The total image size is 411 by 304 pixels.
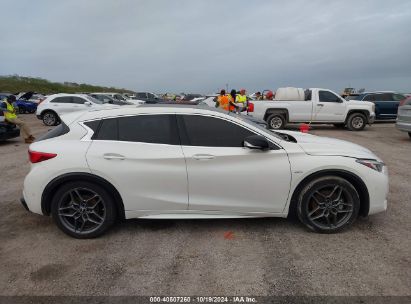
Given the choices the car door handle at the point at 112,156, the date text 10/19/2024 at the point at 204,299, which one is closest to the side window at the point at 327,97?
the car door handle at the point at 112,156

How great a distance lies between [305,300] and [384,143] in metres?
9.73

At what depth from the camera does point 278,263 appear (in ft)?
10.7

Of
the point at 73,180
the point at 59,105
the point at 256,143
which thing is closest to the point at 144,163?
the point at 73,180

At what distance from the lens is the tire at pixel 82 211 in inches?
148

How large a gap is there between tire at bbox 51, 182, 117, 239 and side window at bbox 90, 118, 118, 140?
0.60m

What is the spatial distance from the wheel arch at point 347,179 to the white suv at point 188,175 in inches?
0.5

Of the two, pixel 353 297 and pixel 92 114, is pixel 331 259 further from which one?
pixel 92 114

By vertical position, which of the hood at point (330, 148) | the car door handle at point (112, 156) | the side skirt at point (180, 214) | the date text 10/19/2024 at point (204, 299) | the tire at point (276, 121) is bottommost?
the date text 10/19/2024 at point (204, 299)

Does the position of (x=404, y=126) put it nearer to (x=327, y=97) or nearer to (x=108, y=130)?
(x=327, y=97)

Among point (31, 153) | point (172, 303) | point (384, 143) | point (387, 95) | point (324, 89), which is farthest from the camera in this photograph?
point (387, 95)

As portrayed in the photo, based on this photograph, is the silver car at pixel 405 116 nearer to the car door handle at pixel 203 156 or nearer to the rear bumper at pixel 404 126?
the rear bumper at pixel 404 126

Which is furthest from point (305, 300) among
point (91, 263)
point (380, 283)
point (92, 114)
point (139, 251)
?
point (92, 114)

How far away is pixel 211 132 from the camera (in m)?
3.83

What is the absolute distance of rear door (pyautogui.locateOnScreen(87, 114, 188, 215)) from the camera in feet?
12.1
